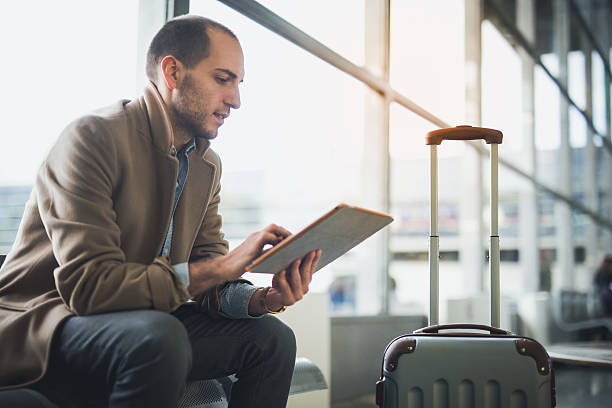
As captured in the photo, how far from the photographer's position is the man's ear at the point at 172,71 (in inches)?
52.7

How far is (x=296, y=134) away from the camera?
3.08 meters

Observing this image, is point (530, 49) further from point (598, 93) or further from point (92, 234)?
point (92, 234)

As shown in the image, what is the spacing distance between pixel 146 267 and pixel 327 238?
0.37m

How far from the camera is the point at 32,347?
3.36 feet

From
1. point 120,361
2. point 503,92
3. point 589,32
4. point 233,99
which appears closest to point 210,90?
point 233,99

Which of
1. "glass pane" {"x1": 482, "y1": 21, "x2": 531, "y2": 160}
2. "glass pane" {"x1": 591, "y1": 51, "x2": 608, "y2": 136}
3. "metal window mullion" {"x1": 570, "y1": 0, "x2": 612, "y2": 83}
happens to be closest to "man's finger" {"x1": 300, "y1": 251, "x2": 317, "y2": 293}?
"glass pane" {"x1": 482, "y1": 21, "x2": 531, "y2": 160}

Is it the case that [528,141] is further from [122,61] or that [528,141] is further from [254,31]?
[122,61]

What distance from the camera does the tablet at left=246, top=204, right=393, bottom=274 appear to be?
112 centimetres

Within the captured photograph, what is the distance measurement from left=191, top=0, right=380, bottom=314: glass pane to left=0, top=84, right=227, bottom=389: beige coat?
0.84 m

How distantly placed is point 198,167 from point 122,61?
641mm

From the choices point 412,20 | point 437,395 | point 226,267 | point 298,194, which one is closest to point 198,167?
point 226,267

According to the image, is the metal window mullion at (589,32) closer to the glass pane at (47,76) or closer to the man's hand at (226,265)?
the glass pane at (47,76)

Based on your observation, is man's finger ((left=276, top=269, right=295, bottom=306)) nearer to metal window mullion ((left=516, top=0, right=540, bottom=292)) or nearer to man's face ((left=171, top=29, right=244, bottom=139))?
man's face ((left=171, top=29, right=244, bottom=139))

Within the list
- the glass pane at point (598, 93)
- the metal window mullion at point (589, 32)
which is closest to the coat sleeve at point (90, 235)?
the metal window mullion at point (589, 32)
